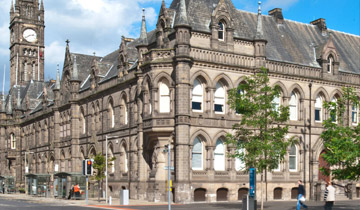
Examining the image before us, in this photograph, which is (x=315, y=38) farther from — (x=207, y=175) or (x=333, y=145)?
(x=333, y=145)

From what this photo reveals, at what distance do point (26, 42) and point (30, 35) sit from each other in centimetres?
168

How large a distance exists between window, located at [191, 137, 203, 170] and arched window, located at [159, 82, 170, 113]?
130 inches

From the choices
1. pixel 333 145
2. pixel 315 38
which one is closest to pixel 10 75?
pixel 315 38

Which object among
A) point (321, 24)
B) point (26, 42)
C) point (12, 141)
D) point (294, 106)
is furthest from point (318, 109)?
point (26, 42)

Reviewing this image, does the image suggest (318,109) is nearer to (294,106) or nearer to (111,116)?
(294,106)

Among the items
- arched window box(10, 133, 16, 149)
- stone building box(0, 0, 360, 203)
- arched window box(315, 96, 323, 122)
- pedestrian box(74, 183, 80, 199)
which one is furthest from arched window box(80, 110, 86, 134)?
arched window box(10, 133, 16, 149)

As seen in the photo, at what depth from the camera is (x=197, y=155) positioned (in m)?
43.0

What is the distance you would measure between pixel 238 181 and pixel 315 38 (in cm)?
1844

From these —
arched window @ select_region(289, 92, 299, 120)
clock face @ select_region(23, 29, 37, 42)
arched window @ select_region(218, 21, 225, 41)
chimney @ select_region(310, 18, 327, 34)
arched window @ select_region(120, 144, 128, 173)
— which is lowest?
arched window @ select_region(120, 144, 128, 173)

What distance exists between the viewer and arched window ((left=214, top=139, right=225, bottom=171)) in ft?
144

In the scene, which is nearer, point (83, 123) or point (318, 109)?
point (318, 109)

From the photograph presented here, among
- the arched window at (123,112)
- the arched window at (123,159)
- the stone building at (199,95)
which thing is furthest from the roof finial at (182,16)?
the arched window at (123,159)

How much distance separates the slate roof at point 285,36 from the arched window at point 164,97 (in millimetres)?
5067

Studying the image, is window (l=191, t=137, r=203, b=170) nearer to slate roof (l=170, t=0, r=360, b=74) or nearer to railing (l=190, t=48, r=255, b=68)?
railing (l=190, t=48, r=255, b=68)
